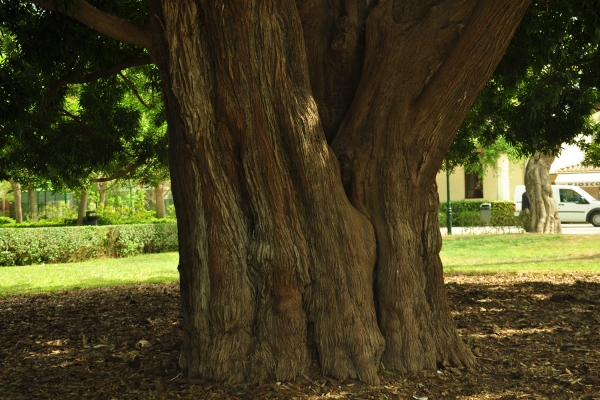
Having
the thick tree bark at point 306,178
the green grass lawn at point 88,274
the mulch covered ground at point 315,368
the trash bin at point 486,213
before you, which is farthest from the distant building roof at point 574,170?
the thick tree bark at point 306,178

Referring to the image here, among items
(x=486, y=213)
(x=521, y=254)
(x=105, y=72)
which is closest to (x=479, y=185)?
(x=486, y=213)

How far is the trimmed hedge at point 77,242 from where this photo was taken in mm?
17938

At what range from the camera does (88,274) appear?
581 inches

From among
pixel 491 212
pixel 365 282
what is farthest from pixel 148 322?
pixel 491 212

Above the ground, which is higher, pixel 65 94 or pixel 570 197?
pixel 65 94

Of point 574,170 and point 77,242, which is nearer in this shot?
point 77,242

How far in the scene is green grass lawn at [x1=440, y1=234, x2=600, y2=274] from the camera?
1261 centimetres

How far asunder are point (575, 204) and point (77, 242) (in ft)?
69.6

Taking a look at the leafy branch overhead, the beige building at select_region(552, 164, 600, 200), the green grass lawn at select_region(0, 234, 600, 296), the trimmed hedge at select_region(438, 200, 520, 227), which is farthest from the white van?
the leafy branch overhead

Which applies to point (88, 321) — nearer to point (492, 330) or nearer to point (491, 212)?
point (492, 330)

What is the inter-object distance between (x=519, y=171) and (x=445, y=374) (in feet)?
119

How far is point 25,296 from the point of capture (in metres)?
10.9

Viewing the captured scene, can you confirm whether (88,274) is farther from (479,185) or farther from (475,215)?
(479,185)

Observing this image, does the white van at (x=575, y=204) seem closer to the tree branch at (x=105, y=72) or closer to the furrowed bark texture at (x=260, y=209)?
the tree branch at (x=105, y=72)
